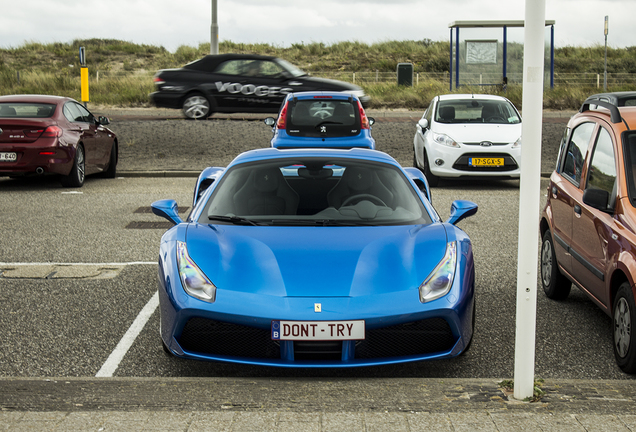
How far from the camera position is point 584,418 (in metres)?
3.22

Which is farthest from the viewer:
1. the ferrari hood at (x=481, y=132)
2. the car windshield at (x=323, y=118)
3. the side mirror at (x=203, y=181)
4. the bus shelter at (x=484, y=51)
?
the bus shelter at (x=484, y=51)

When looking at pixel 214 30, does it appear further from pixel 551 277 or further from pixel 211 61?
pixel 551 277

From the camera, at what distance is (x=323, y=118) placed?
1234 centimetres

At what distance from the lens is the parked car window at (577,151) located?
5.67 meters

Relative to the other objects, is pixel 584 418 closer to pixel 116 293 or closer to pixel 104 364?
pixel 104 364

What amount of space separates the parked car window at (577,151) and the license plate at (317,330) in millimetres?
2614

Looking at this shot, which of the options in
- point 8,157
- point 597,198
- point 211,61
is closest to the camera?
point 597,198

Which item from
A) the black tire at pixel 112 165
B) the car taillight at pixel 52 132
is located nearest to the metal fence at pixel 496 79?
the black tire at pixel 112 165

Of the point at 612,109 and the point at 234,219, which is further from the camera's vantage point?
the point at 612,109

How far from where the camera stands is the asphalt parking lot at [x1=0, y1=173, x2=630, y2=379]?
4461 millimetres

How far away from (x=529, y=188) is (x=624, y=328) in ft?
4.83

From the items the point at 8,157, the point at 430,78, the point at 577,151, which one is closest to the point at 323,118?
the point at 8,157

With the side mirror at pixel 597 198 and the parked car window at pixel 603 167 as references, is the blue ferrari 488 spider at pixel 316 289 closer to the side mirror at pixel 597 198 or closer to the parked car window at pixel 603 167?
the side mirror at pixel 597 198

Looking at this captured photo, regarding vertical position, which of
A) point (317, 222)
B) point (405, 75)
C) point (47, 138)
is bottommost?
point (317, 222)
